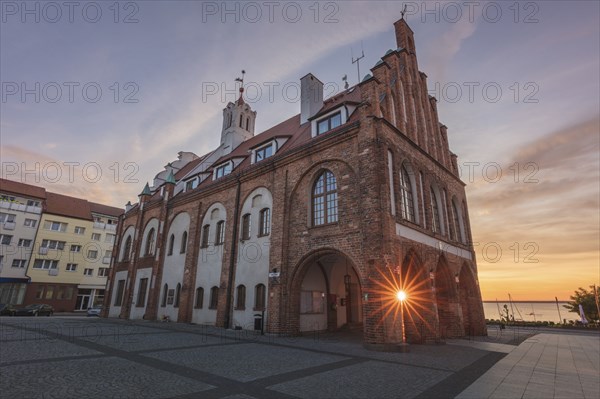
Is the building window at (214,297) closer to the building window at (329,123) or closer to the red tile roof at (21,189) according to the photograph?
the building window at (329,123)

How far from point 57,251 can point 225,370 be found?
156ft

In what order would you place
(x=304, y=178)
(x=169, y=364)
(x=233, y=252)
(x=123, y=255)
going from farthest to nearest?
(x=123, y=255) → (x=233, y=252) → (x=304, y=178) → (x=169, y=364)

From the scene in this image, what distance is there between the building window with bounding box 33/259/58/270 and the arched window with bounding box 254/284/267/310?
3952cm

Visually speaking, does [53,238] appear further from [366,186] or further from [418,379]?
[418,379]

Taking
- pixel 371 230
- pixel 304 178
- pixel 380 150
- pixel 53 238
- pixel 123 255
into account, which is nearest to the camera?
pixel 371 230

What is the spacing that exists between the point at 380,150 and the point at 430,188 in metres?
6.68

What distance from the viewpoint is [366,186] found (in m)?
13.8

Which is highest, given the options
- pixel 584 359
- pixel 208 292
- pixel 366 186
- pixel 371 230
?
pixel 366 186

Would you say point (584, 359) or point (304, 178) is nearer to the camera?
point (584, 359)

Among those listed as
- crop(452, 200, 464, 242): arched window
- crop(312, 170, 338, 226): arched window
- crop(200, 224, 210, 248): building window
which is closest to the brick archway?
crop(312, 170, 338, 226): arched window

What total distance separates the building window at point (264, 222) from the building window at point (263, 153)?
13.1ft

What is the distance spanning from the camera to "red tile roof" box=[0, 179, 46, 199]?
4100 centimetres

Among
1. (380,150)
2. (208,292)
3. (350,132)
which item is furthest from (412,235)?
(208,292)

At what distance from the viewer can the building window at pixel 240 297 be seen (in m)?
18.7
